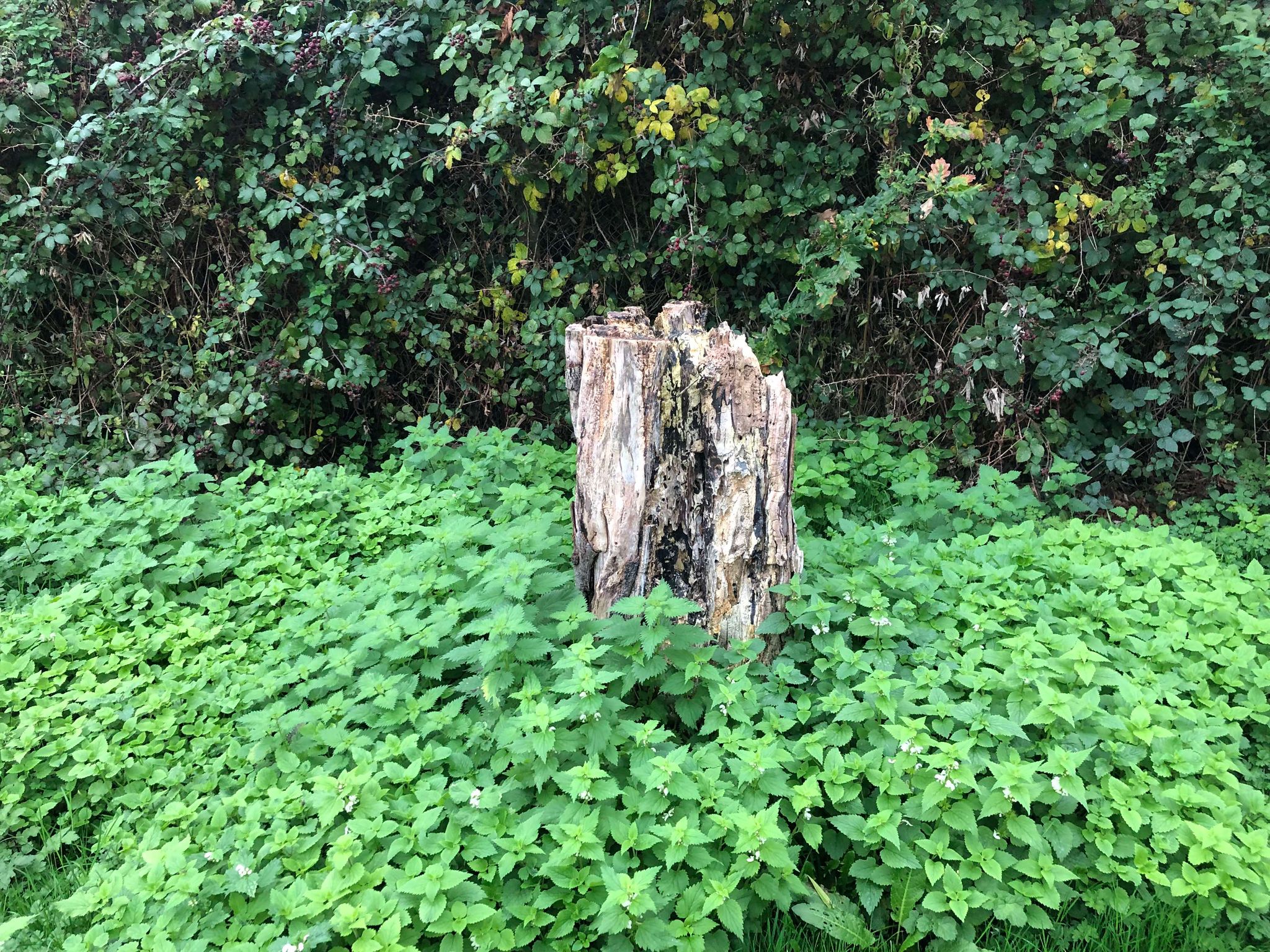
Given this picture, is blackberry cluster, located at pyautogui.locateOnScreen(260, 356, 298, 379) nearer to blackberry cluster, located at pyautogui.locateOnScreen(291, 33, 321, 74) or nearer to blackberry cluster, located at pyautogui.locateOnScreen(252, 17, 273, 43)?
blackberry cluster, located at pyautogui.locateOnScreen(291, 33, 321, 74)

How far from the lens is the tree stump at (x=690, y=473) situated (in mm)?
2787

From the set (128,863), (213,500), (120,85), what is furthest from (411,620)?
(120,85)

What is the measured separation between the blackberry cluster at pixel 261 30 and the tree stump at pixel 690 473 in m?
3.77

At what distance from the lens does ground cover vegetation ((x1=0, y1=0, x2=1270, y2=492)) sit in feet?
15.2

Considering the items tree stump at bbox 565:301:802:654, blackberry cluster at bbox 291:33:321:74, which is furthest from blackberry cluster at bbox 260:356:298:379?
tree stump at bbox 565:301:802:654

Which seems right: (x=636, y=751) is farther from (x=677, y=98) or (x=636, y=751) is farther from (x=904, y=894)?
(x=677, y=98)

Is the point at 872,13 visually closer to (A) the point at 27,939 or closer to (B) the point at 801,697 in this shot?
(B) the point at 801,697

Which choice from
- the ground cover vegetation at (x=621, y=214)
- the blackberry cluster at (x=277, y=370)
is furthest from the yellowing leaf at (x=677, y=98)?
the blackberry cluster at (x=277, y=370)

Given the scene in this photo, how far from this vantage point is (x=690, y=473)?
2.84 metres

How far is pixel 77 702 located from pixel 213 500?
1.54 meters

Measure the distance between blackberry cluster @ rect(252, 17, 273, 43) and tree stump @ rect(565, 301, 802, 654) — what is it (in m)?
3.77

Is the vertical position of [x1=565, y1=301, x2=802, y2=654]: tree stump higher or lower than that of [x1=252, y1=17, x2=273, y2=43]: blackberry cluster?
lower

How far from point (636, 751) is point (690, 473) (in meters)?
0.99

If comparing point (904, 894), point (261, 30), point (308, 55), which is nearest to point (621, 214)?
point (308, 55)
